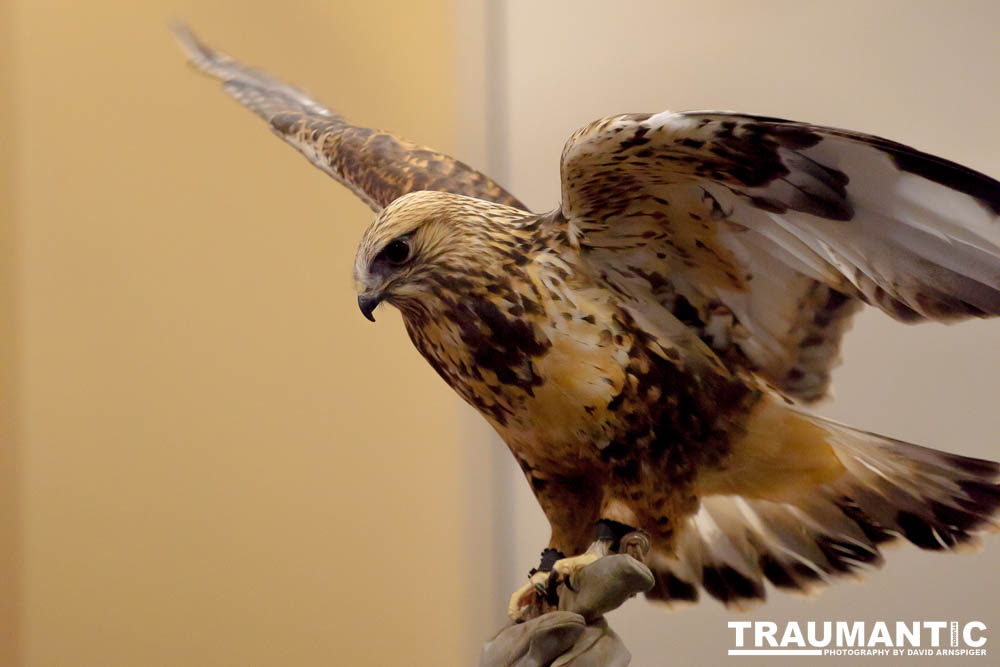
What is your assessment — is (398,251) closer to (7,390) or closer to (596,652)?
(596,652)

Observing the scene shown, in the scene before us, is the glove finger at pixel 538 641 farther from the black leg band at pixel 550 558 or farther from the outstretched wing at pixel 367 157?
the outstretched wing at pixel 367 157

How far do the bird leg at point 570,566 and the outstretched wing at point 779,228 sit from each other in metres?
0.20

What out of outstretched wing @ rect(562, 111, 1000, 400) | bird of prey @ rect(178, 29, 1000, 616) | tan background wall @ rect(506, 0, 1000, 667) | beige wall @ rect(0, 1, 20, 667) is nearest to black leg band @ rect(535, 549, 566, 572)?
bird of prey @ rect(178, 29, 1000, 616)

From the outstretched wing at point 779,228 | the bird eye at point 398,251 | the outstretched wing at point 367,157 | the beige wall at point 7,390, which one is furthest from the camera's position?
the beige wall at point 7,390

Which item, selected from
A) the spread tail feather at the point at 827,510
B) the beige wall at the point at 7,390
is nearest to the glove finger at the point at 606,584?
the spread tail feather at the point at 827,510

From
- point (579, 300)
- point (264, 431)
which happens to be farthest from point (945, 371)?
point (264, 431)

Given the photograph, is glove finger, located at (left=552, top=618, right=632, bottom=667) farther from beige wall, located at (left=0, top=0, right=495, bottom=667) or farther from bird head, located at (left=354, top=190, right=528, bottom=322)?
beige wall, located at (left=0, top=0, right=495, bottom=667)

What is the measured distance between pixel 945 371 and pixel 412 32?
3.12ft

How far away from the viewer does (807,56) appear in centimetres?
118

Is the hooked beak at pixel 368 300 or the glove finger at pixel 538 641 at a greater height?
the hooked beak at pixel 368 300

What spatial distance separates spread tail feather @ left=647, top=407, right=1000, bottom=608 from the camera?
2.79 feet

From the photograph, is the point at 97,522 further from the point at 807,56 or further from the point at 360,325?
the point at 807,56

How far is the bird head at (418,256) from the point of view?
0.81 m

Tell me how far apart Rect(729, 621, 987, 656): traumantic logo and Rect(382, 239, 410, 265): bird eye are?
70 centimetres
